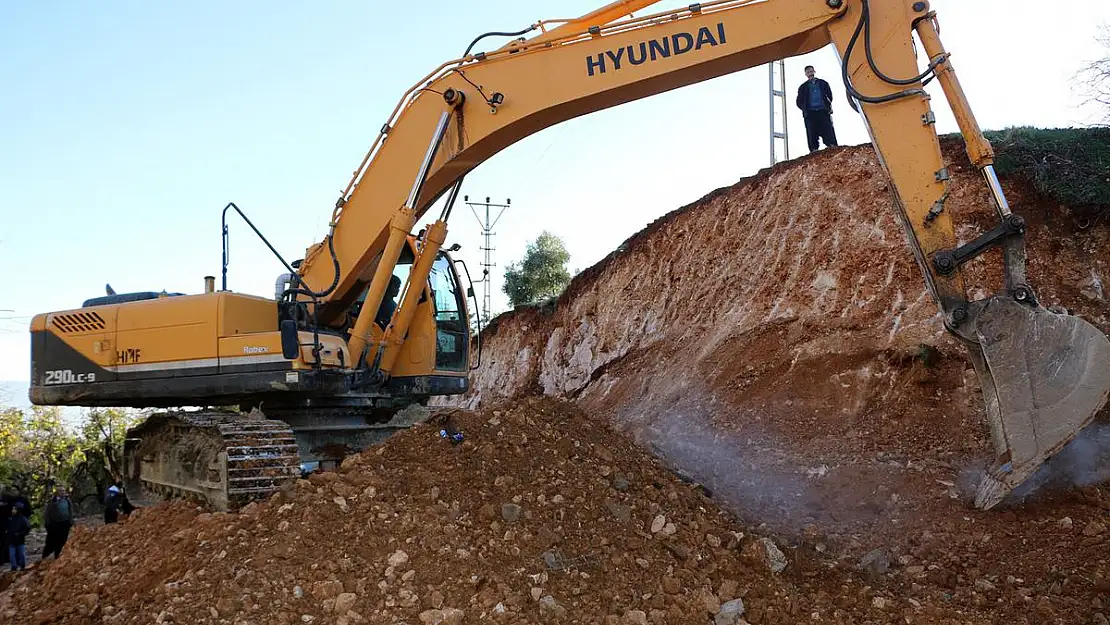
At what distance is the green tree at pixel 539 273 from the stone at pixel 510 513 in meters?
22.2

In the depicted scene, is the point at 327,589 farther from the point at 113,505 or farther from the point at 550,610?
the point at 113,505

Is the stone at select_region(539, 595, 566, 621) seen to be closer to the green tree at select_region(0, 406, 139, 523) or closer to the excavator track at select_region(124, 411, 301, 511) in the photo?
the excavator track at select_region(124, 411, 301, 511)

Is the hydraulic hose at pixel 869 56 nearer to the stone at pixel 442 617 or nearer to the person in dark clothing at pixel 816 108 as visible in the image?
the stone at pixel 442 617

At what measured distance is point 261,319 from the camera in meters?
7.42

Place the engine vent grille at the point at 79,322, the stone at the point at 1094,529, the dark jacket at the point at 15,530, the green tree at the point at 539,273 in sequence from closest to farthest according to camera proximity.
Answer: the stone at the point at 1094,529
the engine vent grille at the point at 79,322
the dark jacket at the point at 15,530
the green tree at the point at 539,273

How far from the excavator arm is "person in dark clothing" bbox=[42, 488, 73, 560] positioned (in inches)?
166

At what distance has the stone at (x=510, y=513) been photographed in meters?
5.70

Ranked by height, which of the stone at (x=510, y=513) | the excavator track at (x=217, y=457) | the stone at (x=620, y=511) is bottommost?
the stone at (x=620, y=511)

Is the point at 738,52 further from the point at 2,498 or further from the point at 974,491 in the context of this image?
the point at 2,498

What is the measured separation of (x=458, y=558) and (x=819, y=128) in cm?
887

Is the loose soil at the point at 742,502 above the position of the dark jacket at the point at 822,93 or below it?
below

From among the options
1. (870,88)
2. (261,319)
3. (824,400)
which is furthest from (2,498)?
(870,88)

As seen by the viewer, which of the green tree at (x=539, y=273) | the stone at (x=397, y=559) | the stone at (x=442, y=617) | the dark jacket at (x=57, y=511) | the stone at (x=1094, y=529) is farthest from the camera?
the green tree at (x=539, y=273)

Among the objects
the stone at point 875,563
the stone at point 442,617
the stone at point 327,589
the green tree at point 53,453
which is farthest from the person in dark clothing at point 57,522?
the stone at point 875,563
